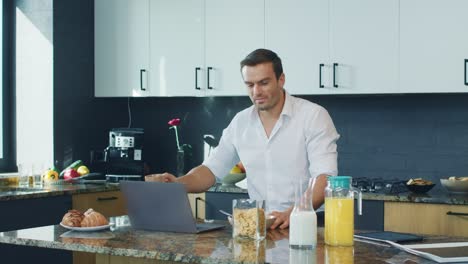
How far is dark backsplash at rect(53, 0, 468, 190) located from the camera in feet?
14.8

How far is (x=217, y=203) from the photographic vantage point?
4.64 m

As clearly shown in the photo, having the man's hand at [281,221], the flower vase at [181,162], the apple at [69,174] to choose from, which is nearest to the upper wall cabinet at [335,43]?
the flower vase at [181,162]

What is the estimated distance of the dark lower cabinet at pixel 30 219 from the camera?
4039mm

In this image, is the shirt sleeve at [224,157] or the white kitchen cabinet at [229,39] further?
the white kitchen cabinet at [229,39]

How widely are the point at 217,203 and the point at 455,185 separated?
142 cm

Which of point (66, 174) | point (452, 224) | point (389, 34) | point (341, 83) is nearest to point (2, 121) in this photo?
point (66, 174)

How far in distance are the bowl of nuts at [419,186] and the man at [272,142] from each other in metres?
0.96

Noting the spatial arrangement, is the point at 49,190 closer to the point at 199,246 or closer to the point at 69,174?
the point at 69,174

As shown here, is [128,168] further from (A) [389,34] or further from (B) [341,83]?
(A) [389,34]

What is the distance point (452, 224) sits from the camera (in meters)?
3.88

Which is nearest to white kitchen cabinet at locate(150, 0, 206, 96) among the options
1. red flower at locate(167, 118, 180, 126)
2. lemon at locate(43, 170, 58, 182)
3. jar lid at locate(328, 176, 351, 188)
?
red flower at locate(167, 118, 180, 126)

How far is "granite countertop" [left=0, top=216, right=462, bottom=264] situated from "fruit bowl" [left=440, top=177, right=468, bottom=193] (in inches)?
59.6

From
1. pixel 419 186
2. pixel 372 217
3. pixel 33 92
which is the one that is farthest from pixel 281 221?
pixel 33 92

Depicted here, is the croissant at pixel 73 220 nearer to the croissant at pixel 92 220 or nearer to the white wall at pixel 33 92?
the croissant at pixel 92 220
